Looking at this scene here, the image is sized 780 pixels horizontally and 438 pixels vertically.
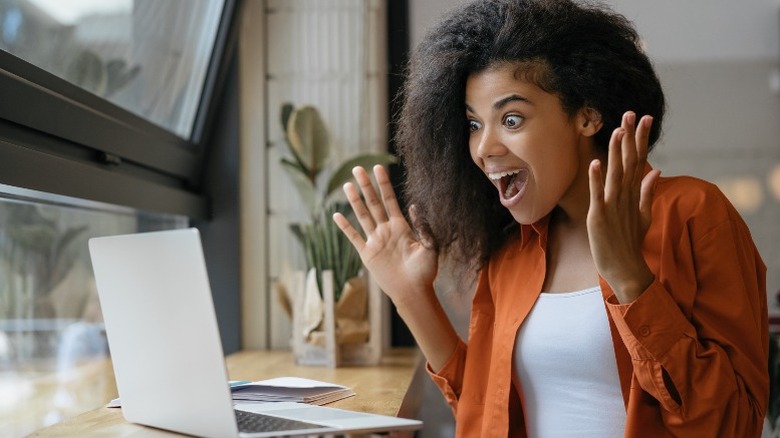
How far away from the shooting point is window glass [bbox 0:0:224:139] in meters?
1.83

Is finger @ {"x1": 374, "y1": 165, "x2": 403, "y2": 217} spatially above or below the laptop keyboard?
above

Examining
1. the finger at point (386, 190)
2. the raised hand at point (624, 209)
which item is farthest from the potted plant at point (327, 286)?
the raised hand at point (624, 209)

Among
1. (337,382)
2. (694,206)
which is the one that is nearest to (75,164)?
(337,382)

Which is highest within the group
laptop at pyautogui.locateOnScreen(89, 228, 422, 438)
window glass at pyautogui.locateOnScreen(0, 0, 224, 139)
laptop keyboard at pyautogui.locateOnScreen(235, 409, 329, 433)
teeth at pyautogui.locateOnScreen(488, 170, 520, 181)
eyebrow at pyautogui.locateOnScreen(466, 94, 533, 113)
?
window glass at pyautogui.locateOnScreen(0, 0, 224, 139)

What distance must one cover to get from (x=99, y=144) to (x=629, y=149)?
4.15 feet

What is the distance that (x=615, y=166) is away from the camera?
4.43 feet

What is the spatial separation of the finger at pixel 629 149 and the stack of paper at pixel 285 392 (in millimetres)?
674

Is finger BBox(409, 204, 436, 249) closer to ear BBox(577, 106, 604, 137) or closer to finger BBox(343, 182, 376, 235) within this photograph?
finger BBox(343, 182, 376, 235)

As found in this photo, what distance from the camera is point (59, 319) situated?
2.12m

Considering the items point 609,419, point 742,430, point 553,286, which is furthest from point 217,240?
point 742,430

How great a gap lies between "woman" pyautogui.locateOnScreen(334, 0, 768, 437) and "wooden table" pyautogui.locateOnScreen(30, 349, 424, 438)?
0.17 meters

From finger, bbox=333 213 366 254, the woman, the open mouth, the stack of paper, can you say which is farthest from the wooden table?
the open mouth

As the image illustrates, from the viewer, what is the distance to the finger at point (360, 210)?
1746mm

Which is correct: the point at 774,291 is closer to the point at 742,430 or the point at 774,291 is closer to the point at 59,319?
the point at 742,430
